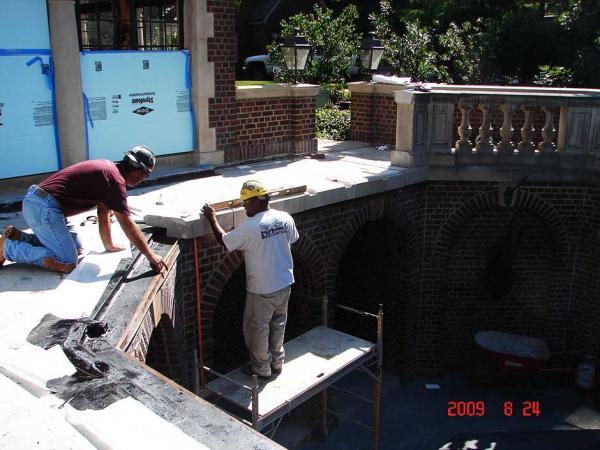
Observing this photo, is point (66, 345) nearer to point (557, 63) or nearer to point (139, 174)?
point (139, 174)

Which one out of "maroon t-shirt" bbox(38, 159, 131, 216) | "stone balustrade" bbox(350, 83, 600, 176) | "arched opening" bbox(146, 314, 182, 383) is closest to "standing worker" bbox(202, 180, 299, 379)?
"arched opening" bbox(146, 314, 182, 383)

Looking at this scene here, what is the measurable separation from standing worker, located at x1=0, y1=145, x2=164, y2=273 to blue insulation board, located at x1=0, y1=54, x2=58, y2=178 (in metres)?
2.51

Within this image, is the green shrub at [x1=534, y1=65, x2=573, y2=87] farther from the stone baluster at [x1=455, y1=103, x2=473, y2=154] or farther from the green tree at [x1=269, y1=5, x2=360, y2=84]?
the stone baluster at [x1=455, y1=103, x2=473, y2=154]

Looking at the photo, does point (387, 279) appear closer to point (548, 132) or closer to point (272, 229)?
point (548, 132)

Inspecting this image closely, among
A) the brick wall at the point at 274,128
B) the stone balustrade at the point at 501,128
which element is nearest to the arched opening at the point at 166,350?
the brick wall at the point at 274,128

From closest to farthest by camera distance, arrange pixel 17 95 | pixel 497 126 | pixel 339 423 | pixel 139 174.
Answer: pixel 139 174, pixel 17 95, pixel 339 423, pixel 497 126

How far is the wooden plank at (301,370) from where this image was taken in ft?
21.0

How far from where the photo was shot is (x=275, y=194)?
748cm

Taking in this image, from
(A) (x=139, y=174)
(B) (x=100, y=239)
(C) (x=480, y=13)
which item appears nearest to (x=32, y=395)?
(A) (x=139, y=174)

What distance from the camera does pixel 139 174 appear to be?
5457mm

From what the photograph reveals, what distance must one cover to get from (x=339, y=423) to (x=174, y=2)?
6.58 meters

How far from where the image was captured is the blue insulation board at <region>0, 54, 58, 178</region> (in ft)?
24.4

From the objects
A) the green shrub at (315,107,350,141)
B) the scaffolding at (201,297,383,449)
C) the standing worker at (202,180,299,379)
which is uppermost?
the green shrub at (315,107,350,141)

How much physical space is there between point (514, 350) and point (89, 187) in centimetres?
748
